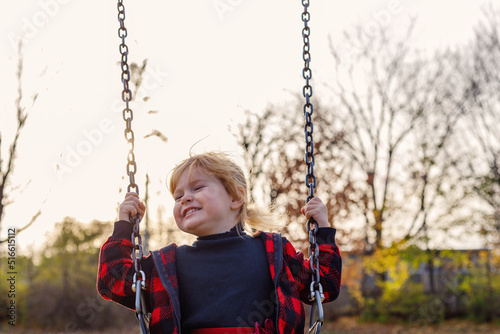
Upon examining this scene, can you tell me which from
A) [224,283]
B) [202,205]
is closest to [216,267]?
[224,283]

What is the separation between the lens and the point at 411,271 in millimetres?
15438

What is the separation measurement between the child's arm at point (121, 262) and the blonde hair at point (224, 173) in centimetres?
24

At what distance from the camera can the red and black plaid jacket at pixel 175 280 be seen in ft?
7.36

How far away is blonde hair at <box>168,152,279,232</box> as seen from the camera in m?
2.53

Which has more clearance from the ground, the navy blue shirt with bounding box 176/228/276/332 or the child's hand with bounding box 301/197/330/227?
Result: the child's hand with bounding box 301/197/330/227

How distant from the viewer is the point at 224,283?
7.46 feet

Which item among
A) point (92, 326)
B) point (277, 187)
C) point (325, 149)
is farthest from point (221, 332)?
point (92, 326)

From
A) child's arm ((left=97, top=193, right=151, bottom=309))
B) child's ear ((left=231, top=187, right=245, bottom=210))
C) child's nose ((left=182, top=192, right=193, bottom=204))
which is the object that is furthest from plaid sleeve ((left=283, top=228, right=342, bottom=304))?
child's arm ((left=97, top=193, right=151, bottom=309))

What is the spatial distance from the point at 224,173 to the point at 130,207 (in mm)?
437

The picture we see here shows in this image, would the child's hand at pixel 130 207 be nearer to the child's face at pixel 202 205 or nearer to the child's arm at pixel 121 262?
the child's arm at pixel 121 262

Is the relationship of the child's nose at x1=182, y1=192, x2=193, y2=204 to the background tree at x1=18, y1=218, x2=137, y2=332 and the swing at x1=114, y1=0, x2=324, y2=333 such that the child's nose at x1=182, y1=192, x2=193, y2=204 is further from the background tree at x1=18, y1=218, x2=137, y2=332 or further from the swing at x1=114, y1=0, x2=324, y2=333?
the background tree at x1=18, y1=218, x2=137, y2=332

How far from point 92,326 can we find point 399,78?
32.9 feet

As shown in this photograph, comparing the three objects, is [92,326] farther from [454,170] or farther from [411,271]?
[454,170]

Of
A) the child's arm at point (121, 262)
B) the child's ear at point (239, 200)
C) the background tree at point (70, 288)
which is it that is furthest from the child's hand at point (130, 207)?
the background tree at point (70, 288)
